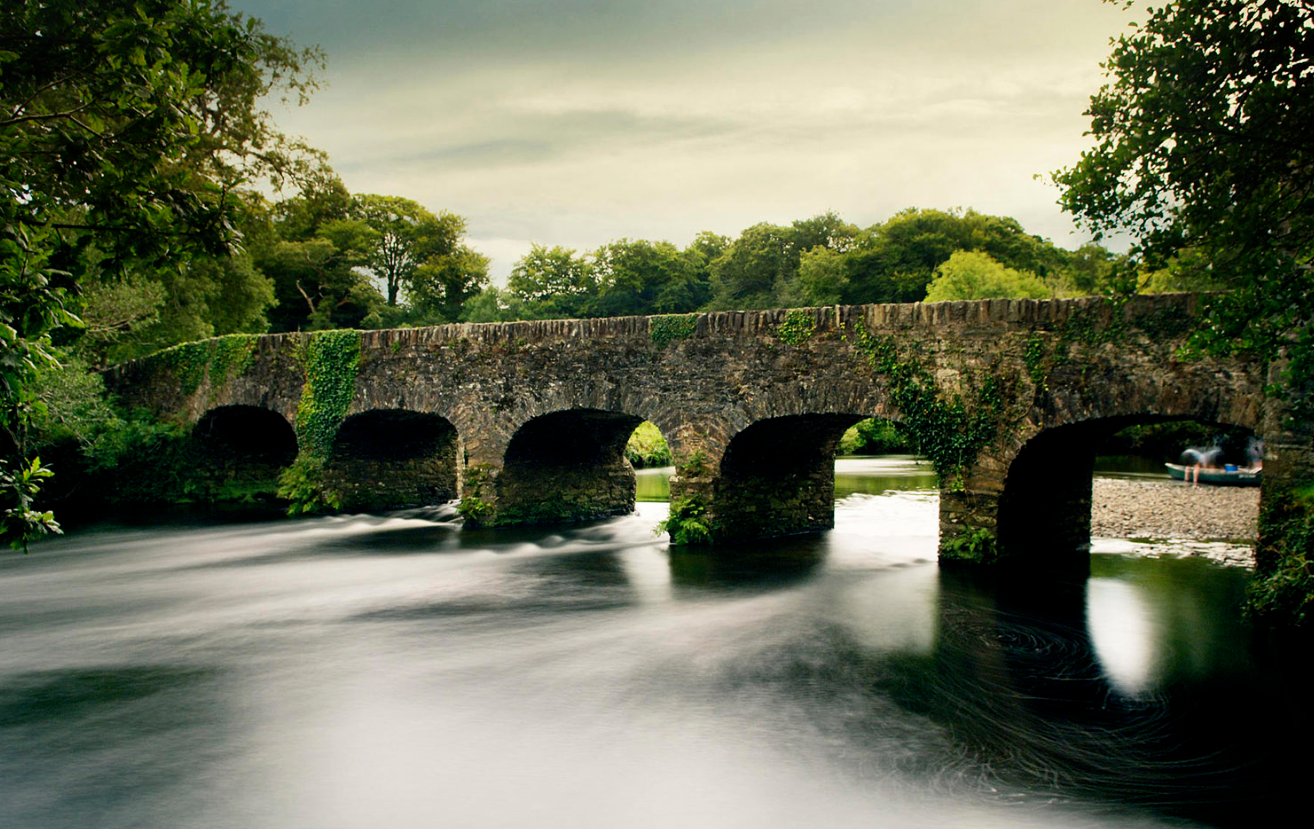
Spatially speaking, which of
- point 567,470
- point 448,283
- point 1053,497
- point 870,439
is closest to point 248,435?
point 567,470

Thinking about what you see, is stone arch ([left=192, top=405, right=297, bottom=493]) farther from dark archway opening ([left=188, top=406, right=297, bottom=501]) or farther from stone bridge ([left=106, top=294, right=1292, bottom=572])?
stone bridge ([left=106, top=294, right=1292, bottom=572])

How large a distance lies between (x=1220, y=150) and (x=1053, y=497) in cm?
673

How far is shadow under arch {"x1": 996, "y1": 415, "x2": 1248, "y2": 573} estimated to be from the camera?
37.0 feet

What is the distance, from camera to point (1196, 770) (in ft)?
20.4

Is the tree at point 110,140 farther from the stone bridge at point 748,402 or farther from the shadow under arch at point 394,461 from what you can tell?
the shadow under arch at point 394,461

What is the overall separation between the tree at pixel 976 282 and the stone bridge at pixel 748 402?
2692 cm

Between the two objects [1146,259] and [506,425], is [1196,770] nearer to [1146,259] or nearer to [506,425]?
[1146,259]

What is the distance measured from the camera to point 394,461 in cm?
1978

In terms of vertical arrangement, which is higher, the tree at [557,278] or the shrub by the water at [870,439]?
the tree at [557,278]

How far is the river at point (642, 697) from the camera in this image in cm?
587

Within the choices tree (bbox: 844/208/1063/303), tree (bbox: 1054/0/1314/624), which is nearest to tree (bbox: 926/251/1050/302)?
tree (bbox: 844/208/1063/303)

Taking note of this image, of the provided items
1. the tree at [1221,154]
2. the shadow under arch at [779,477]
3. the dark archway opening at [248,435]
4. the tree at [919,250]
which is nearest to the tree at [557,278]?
the tree at [919,250]

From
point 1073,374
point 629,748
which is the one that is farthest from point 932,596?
point 629,748

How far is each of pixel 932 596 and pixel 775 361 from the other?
376 cm
